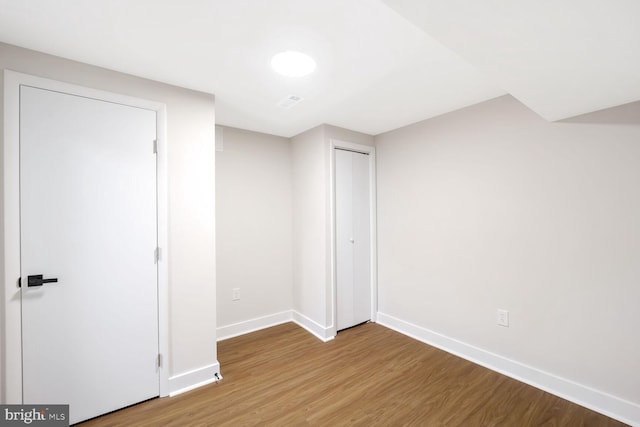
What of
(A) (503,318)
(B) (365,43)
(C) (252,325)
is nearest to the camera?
(B) (365,43)

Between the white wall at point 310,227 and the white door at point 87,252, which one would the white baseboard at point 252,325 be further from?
the white door at point 87,252

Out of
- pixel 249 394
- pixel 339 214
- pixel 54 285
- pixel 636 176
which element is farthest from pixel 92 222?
pixel 636 176

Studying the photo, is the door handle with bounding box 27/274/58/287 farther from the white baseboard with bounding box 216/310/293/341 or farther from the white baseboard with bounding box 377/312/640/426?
the white baseboard with bounding box 377/312/640/426

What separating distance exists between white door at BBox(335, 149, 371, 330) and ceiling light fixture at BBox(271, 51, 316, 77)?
1331mm

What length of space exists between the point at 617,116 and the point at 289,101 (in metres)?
2.36

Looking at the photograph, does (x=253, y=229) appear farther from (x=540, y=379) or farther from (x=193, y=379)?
(x=540, y=379)

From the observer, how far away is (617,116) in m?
1.78

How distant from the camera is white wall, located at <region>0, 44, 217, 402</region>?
2.04 metres

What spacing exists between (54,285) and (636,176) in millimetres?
3778

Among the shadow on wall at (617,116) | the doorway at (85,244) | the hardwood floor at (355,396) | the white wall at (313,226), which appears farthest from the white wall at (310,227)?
the shadow on wall at (617,116)

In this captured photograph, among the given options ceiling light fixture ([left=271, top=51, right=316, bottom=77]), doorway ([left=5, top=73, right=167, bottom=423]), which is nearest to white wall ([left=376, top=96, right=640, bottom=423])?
ceiling light fixture ([left=271, top=51, right=316, bottom=77])

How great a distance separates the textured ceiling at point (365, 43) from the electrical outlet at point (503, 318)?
5.23ft

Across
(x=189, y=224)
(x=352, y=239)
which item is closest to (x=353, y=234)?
(x=352, y=239)

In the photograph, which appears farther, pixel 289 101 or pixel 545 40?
pixel 289 101
